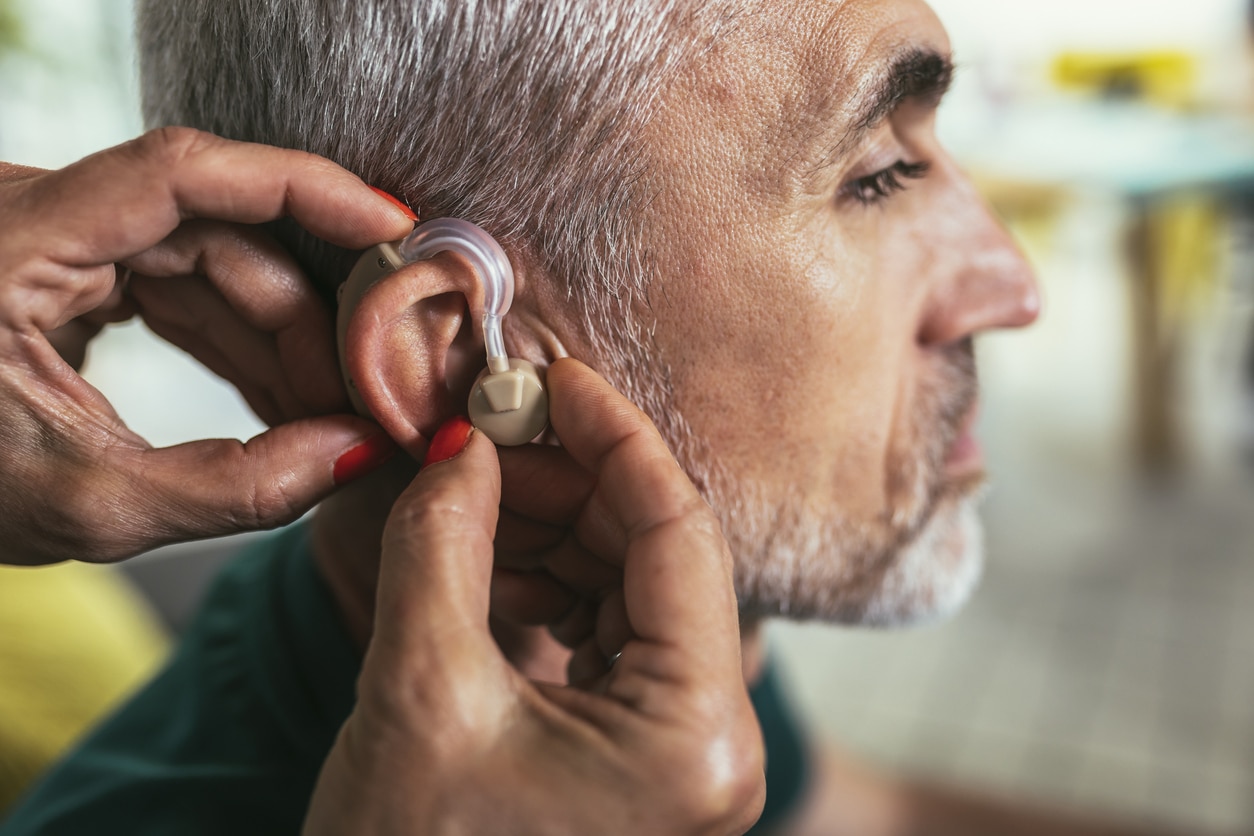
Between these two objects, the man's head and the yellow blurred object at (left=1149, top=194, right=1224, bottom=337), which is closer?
the man's head

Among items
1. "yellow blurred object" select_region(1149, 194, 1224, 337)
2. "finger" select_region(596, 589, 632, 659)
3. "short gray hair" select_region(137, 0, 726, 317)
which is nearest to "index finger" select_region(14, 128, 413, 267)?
"short gray hair" select_region(137, 0, 726, 317)

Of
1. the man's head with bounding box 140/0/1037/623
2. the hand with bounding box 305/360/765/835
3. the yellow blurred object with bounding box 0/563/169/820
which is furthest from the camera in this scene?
the yellow blurred object with bounding box 0/563/169/820

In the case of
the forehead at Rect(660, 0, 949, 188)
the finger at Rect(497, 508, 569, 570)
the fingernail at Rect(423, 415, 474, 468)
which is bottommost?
the finger at Rect(497, 508, 569, 570)

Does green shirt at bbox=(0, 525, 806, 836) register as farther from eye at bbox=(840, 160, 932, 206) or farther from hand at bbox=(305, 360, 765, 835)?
eye at bbox=(840, 160, 932, 206)

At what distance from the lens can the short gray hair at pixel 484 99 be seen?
71 centimetres

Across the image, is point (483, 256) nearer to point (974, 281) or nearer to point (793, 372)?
point (793, 372)

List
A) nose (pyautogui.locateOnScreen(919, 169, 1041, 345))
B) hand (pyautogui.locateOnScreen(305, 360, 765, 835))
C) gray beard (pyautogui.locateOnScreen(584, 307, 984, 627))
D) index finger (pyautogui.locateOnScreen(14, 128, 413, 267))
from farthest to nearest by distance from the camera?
nose (pyautogui.locateOnScreen(919, 169, 1041, 345)) < gray beard (pyautogui.locateOnScreen(584, 307, 984, 627)) < index finger (pyautogui.locateOnScreen(14, 128, 413, 267)) < hand (pyautogui.locateOnScreen(305, 360, 765, 835))

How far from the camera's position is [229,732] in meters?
0.93

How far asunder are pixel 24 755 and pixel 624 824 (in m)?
1.02

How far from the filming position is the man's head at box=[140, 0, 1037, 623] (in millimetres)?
719

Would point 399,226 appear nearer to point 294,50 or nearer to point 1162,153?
point 294,50

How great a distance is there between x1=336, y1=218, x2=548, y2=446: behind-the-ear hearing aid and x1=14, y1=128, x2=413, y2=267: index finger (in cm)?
7

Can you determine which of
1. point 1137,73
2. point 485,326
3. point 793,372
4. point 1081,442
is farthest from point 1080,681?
point 1137,73

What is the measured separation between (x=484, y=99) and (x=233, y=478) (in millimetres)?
327
